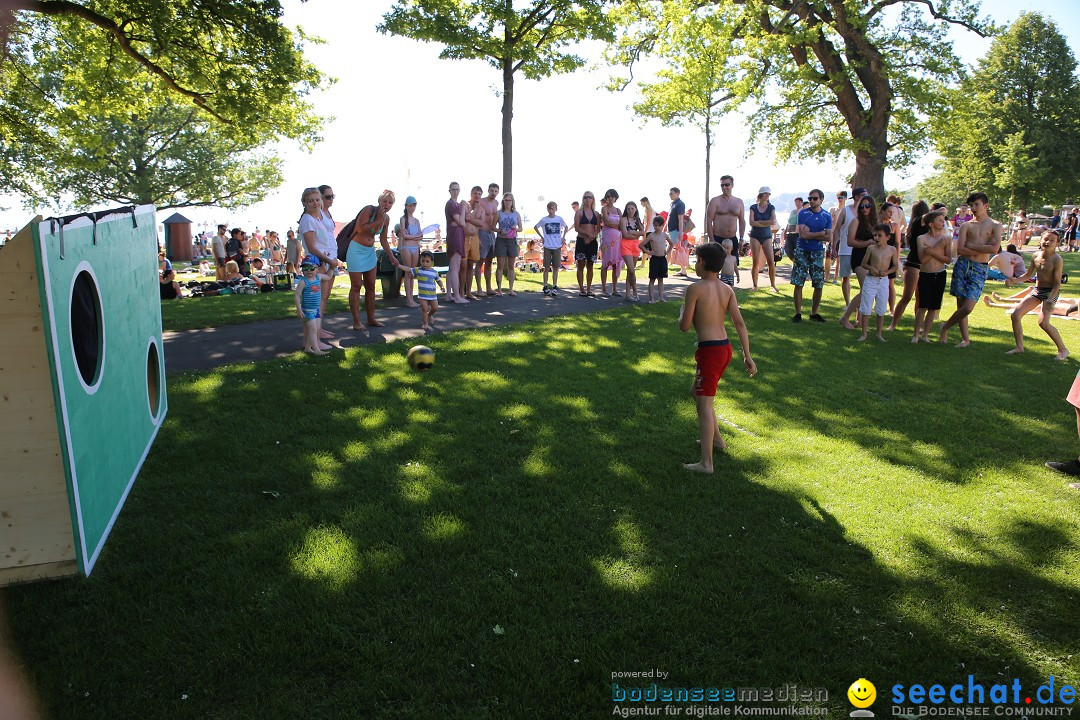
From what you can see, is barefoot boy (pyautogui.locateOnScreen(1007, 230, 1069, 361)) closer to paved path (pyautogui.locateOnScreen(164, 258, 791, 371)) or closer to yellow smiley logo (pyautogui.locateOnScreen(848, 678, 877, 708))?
paved path (pyautogui.locateOnScreen(164, 258, 791, 371))

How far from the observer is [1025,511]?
4.40 metres

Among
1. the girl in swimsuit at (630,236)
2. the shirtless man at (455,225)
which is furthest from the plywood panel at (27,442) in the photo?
the girl in swimsuit at (630,236)

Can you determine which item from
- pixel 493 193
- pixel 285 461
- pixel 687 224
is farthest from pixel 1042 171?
pixel 285 461

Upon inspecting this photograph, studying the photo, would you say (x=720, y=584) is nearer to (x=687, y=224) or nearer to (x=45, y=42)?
(x=687, y=224)

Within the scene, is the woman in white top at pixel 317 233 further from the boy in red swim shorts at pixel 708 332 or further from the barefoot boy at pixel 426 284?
the boy in red swim shorts at pixel 708 332

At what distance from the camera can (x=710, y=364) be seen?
16.1ft

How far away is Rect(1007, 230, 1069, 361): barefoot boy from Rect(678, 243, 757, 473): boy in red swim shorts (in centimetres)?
564

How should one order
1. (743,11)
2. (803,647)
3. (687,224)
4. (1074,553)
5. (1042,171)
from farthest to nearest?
(1042,171) < (743,11) < (687,224) < (1074,553) < (803,647)

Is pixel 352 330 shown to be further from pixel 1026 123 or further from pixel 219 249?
pixel 1026 123

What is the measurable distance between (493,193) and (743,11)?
1401 centimetres

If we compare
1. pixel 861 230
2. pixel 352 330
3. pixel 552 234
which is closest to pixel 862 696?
pixel 352 330

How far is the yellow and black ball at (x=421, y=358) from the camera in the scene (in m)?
7.50

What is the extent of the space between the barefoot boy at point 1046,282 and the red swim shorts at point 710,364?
571 cm

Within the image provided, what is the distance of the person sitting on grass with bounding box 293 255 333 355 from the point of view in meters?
7.93
